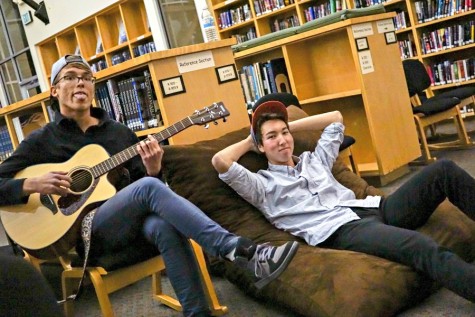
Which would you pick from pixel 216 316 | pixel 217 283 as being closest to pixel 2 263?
pixel 216 316

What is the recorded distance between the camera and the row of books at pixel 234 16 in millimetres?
6230

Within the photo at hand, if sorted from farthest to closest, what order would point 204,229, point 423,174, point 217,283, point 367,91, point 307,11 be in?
point 307,11
point 367,91
point 217,283
point 423,174
point 204,229

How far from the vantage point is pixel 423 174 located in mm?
1974

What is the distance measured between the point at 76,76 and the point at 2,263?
1.71m

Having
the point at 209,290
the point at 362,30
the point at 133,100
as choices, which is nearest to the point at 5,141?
the point at 133,100

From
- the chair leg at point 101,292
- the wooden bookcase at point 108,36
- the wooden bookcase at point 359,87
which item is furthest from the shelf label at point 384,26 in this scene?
the wooden bookcase at point 108,36

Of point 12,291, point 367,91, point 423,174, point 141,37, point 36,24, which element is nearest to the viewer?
point 12,291

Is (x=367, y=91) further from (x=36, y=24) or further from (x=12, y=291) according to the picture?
(x=36, y=24)

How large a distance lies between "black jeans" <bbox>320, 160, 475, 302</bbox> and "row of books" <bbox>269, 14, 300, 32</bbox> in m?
4.29

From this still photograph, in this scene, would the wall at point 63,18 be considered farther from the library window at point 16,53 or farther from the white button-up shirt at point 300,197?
the white button-up shirt at point 300,197

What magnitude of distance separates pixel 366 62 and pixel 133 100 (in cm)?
163

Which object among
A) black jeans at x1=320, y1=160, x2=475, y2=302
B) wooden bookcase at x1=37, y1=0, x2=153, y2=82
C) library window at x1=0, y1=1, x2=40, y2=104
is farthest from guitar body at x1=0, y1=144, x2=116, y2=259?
library window at x1=0, y1=1, x2=40, y2=104

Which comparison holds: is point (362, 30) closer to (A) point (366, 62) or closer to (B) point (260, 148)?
(A) point (366, 62)

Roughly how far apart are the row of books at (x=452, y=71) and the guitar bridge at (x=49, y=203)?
4.59 metres
